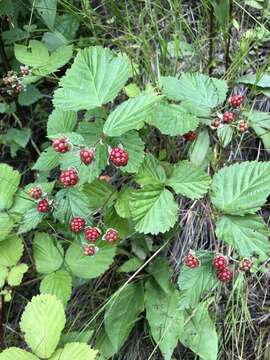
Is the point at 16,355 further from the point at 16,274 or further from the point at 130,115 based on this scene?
the point at 130,115

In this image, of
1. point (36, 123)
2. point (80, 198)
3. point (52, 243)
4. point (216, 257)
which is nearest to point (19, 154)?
point (36, 123)

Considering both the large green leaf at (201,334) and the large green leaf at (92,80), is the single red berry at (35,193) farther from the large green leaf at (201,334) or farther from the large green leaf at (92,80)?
the large green leaf at (201,334)

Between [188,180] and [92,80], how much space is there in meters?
0.33

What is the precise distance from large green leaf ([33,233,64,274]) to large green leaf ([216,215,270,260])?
47 centimetres

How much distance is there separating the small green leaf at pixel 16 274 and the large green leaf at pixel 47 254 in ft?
0.15

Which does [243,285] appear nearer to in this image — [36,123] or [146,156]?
[146,156]

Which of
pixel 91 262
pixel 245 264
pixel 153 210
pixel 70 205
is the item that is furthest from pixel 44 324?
pixel 245 264

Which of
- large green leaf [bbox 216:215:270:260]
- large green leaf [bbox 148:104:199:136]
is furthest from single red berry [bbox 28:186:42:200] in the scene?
large green leaf [bbox 216:215:270:260]

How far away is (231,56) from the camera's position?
5.70 ft

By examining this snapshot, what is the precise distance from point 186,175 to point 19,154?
847mm

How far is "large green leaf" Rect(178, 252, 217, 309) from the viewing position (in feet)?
3.96

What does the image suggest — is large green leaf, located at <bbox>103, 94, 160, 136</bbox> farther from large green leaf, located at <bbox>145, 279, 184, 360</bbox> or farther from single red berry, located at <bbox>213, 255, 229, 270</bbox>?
large green leaf, located at <bbox>145, 279, 184, 360</bbox>

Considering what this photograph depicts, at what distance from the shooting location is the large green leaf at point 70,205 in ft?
4.23

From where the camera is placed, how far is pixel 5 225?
4.63 feet
